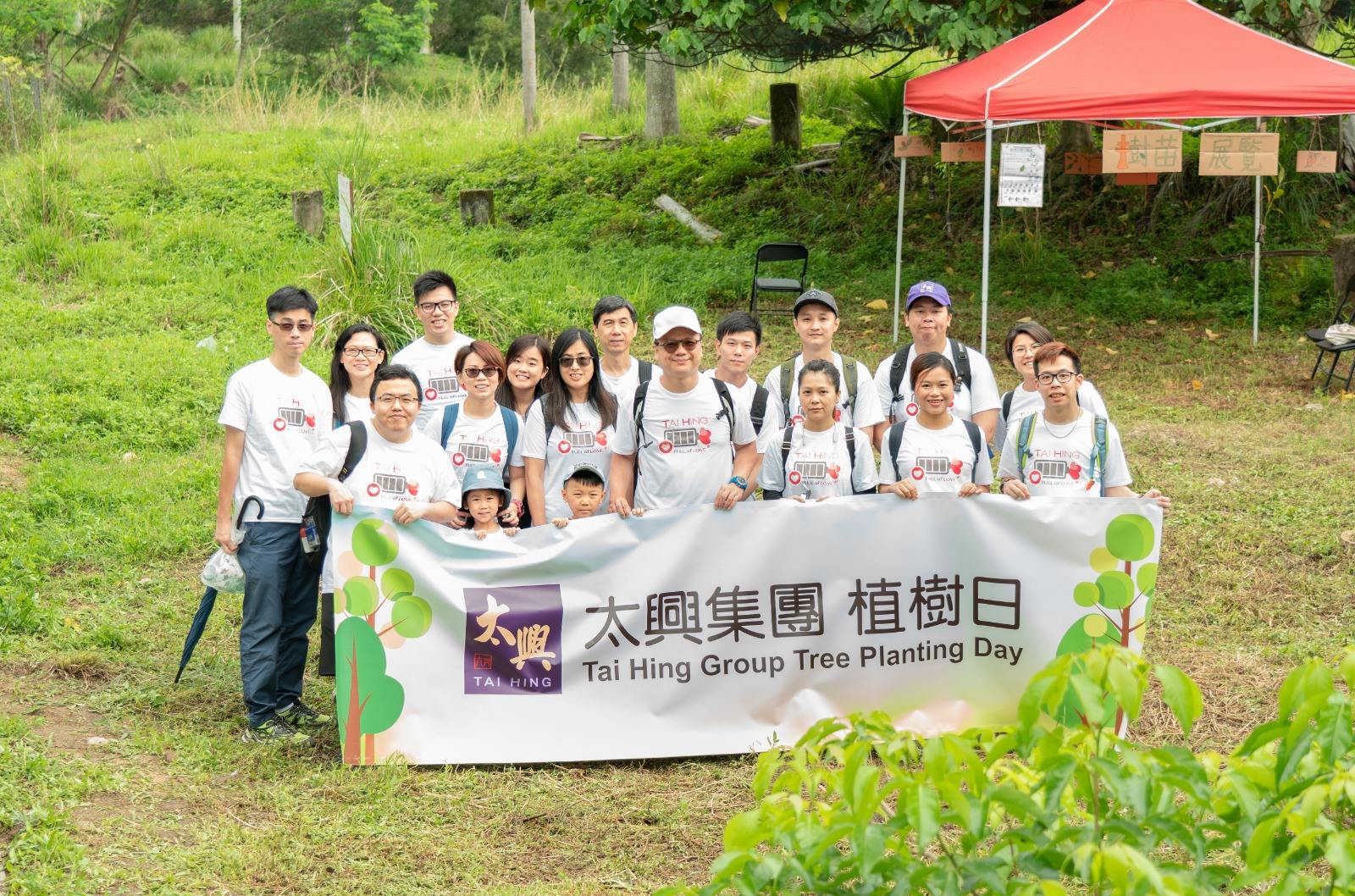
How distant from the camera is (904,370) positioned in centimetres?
587

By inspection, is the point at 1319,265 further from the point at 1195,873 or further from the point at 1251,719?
the point at 1195,873

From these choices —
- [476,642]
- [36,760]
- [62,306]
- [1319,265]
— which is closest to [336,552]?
[476,642]

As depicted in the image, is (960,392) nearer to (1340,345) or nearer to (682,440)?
(682,440)

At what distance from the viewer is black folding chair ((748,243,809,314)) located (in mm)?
12305

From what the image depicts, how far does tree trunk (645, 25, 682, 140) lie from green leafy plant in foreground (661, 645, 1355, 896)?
17.0 m

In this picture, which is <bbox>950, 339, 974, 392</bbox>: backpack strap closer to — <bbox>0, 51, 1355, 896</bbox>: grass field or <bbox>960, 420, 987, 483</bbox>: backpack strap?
<bbox>960, 420, 987, 483</bbox>: backpack strap

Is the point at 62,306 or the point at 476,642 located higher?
the point at 62,306

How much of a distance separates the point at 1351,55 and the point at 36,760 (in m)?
15.2

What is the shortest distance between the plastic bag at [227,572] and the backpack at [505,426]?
888 millimetres

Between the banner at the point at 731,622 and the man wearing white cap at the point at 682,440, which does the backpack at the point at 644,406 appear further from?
the banner at the point at 731,622

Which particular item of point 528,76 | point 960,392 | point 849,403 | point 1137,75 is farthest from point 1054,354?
point 528,76

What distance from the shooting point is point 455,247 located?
14695mm

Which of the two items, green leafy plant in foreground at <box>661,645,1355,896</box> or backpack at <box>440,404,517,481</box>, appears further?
backpack at <box>440,404,517,481</box>

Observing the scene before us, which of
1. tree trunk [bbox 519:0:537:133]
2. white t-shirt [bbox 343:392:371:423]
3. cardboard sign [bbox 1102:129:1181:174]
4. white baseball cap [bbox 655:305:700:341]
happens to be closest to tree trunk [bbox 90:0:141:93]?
tree trunk [bbox 519:0:537:133]
